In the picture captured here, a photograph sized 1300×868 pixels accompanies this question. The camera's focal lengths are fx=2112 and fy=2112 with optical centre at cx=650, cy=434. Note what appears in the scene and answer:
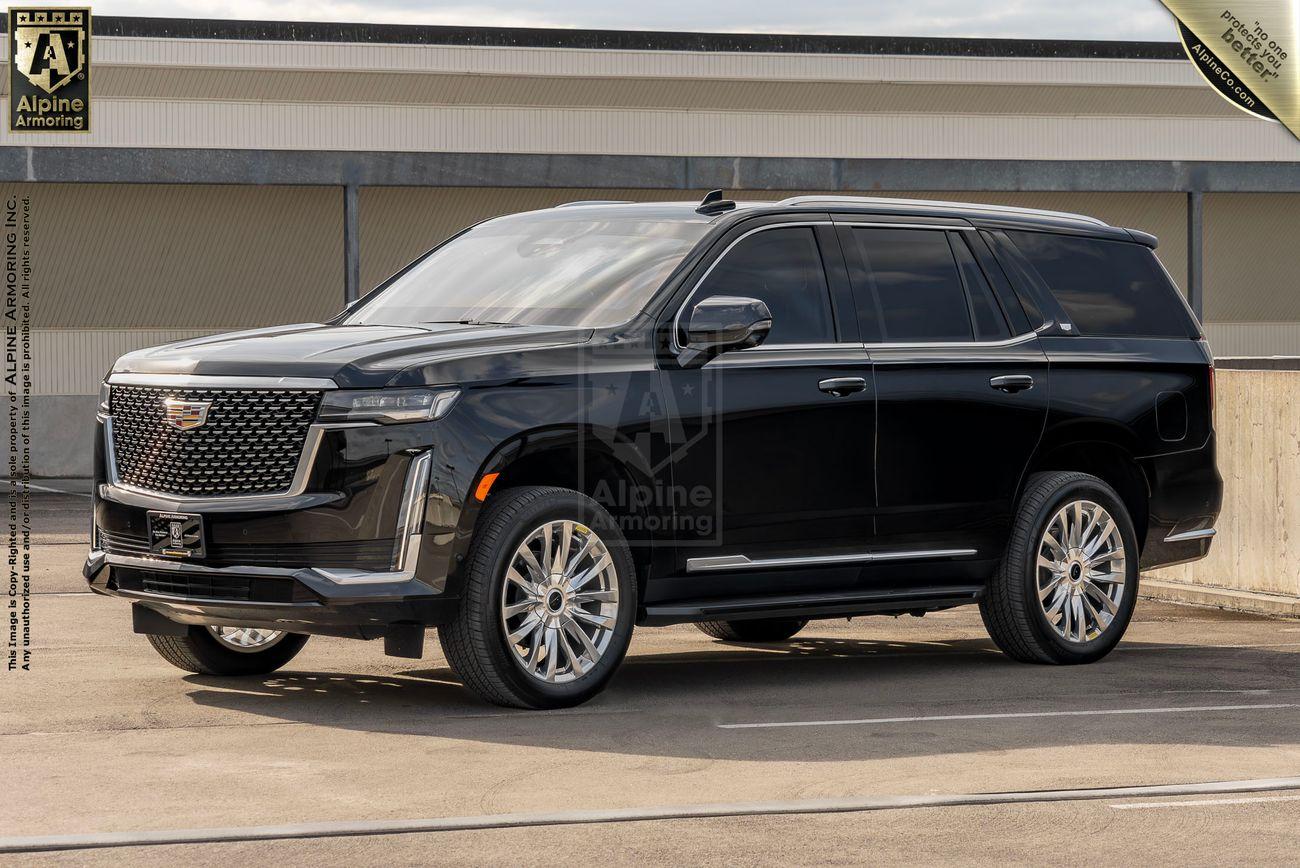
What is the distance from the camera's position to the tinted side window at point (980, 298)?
33.8ft

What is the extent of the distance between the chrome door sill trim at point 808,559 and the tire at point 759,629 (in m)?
1.63

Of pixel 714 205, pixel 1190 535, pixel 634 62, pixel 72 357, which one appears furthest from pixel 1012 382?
pixel 634 62

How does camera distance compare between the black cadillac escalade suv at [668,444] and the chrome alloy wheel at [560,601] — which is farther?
the chrome alloy wheel at [560,601]

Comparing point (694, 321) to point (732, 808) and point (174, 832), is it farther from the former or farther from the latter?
point (174, 832)

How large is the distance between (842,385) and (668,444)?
1007 millimetres

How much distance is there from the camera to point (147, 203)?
3281 centimetres

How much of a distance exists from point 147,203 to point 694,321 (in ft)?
83.0

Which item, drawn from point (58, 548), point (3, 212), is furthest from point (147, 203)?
point (58, 548)

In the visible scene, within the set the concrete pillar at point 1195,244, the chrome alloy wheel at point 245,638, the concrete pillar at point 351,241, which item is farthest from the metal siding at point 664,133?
the chrome alloy wheel at point 245,638

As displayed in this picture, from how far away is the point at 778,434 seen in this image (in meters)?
9.34

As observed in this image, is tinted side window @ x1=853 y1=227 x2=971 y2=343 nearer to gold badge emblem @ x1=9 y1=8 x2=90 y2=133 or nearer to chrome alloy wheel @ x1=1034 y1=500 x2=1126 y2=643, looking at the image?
chrome alloy wheel @ x1=1034 y1=500 x2=1126 y2=643

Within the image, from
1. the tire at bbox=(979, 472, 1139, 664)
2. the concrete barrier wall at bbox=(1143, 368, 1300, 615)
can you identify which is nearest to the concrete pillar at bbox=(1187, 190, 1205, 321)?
the concrete barrier wall at bbox=(1143, 368, 1300, 615)

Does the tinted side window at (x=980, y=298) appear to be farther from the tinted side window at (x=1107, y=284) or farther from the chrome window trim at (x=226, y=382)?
the chrome window trim at (x=226, y=382)

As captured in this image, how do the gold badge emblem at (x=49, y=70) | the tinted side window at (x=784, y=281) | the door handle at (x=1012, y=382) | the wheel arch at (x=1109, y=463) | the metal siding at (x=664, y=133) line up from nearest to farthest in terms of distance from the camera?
1. the tinted side window at (x=784, y=281)
2. the door handle at (x=1012, y=382)
3. the wheel arch at (x=1109, y=463)
4. the gold badge emblem at (x=49, y=70)
5. the metal siding at (x=664, y=133)
